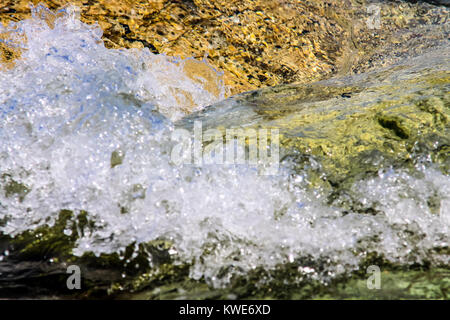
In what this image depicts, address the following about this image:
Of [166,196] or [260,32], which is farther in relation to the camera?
[260,32]

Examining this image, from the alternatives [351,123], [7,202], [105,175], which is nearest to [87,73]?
[105,175]

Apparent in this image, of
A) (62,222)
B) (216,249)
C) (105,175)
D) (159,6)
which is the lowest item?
(216,249)

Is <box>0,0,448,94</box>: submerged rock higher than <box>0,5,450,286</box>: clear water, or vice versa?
<box>0,0,448,94</box>: submerged rock

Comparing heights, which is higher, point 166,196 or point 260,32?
point 260,32

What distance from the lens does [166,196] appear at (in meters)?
1.98

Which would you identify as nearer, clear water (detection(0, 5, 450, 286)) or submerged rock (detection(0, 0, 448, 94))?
clear water (detection(0, 5, 450, 286))

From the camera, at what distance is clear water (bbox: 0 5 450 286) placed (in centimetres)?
181

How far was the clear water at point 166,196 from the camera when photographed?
71.3 inches

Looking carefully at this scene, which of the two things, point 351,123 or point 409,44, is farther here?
point 409,44

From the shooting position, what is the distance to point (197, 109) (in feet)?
10.1

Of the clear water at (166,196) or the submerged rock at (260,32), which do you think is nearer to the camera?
the clear water at (166,196)

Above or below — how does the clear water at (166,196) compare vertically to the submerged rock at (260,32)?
below

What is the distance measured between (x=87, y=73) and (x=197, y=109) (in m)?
0.91

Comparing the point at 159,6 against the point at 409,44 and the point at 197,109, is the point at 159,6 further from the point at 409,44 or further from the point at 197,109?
the point at 409,44
